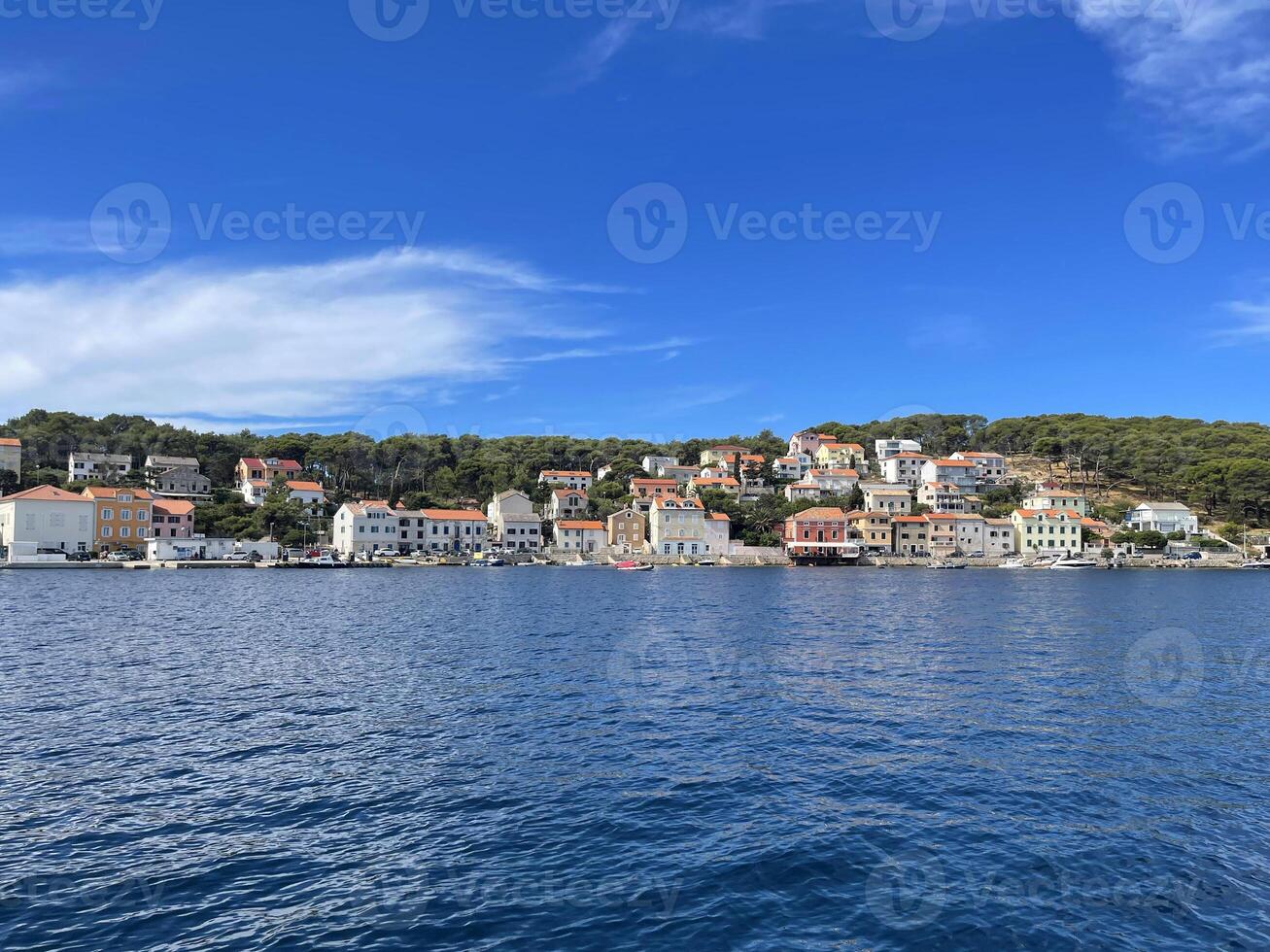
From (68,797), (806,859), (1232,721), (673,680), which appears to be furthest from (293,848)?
(1232,721)

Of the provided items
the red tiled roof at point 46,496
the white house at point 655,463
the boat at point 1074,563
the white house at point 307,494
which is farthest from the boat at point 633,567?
the red tiled roof at point 46,496

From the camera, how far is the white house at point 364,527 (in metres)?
95.3

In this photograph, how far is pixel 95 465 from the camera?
107688 mm

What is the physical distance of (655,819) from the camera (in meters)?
11.9

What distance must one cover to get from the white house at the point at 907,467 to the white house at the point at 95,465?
113 m

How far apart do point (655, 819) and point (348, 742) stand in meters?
7.14

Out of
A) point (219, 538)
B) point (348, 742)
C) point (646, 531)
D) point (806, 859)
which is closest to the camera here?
point (806, 859)

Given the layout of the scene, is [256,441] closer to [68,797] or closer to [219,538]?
[219,538]

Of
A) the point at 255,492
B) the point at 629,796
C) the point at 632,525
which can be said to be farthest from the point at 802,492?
the point at 629,796

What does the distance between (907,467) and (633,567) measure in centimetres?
6098

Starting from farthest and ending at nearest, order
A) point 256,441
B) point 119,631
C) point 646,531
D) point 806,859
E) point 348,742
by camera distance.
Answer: point 256,441 → point 646,531 → point 119,631 → point 348,742 → point 806,859

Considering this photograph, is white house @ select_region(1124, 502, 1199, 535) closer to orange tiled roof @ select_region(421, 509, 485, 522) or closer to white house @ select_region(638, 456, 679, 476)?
white house @ select_region(638, 456, 679, 476)

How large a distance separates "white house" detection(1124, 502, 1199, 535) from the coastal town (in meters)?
0.18

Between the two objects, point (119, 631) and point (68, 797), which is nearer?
point (68, 797)
